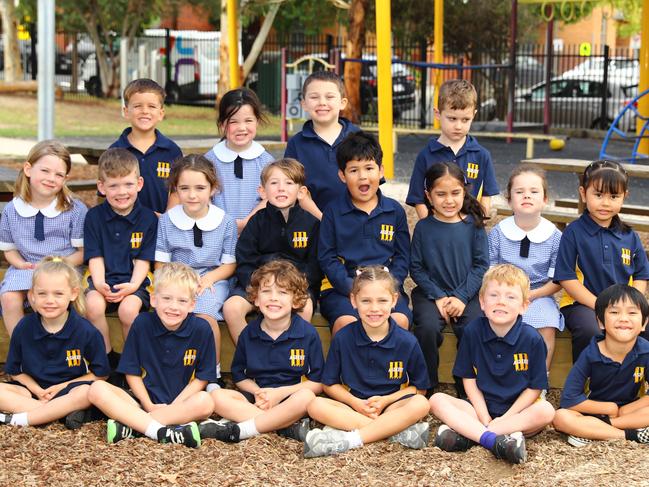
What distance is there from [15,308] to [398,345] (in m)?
1.98

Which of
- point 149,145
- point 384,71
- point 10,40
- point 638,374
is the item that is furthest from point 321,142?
point 10,40

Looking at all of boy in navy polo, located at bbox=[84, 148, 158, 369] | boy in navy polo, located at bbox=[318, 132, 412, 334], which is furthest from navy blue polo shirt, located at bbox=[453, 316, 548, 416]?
boy in navy polo, located at bbox=[84, 148, 158, 369]

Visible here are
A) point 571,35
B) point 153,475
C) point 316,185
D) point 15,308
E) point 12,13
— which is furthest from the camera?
point 571,35

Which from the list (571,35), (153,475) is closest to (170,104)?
(153,475)

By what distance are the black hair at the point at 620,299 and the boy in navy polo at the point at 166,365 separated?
179cm

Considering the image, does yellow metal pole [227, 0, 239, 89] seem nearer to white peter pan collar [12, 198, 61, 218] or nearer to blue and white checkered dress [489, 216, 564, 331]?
white peter pan collar [12, 198, 61, 218]

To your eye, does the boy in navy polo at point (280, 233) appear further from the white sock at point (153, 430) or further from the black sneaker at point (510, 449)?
the black sneaker at point (510, 449)

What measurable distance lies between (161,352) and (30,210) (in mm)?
1173

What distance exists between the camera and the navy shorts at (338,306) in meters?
5.09

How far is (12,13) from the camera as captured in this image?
86.9ft

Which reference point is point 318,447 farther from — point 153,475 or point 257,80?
point 257,80

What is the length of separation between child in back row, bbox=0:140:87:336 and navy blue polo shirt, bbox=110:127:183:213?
51 cm

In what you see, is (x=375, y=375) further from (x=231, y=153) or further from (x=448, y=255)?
(x=231, y=153)

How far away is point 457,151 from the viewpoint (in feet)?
18.9
